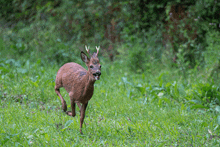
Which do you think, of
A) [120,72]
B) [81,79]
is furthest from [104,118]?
[120,72]

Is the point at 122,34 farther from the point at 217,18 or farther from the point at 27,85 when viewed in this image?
the point at 27,85

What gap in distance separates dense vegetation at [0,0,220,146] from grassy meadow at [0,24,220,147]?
0.06 feet

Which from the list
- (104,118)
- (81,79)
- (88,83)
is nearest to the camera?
(88,83)

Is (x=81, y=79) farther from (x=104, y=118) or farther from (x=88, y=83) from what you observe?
(x=104, y=118)

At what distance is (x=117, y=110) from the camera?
4.82 meters

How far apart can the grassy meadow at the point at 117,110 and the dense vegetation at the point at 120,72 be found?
0.02 metres

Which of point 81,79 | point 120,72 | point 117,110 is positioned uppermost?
point 81,79

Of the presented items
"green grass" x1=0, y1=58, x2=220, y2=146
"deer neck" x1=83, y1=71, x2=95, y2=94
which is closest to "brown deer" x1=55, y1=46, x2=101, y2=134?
"deer neck" x1=83, y1=71, x2=95, y2=94

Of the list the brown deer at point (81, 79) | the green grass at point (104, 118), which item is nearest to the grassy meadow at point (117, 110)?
the green grass at point (104, 118)

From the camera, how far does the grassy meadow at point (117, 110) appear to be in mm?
3744

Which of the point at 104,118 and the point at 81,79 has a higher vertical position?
the point at 81,79

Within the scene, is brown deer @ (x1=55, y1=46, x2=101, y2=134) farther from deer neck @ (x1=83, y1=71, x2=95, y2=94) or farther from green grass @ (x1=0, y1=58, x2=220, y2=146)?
green grass @ (x1=0, y1=58, x2=220, y2=146)

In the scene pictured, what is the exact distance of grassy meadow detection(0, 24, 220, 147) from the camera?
3.74 m

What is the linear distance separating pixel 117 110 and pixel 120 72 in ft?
8.92
